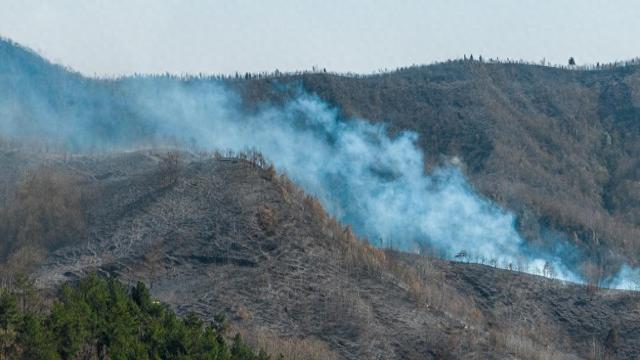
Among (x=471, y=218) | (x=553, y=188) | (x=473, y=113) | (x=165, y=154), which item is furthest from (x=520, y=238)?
(x=165, y=154)

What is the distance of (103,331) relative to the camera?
57031 mm

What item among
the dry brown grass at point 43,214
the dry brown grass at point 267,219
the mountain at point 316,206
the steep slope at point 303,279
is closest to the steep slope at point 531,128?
the mountain at point 316,206

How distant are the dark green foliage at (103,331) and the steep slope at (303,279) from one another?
12.9 metres

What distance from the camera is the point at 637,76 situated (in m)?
172

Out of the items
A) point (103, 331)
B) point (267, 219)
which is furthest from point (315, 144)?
point (103, 331)

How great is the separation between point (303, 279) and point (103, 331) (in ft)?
87.0

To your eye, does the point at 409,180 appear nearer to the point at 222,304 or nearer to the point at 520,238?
the point at 520,238

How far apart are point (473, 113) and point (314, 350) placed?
295ft

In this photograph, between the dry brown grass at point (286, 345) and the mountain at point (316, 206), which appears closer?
the dry brown grass at point (286, 345)

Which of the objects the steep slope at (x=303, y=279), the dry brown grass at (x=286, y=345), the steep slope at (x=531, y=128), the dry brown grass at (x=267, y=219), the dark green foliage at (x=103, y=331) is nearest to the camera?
the dark green foliage at (x=103, y=331)

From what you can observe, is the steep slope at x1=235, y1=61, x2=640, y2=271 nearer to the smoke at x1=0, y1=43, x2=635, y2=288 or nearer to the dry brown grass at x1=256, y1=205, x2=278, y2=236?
the smoke at x1=0, y1=43, x2=635, y2=288

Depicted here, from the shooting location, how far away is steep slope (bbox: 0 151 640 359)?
3027 inches

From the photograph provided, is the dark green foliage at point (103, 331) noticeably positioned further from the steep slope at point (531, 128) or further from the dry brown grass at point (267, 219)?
the steep slope at point (531, 128)

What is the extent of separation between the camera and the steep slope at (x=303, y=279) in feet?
252
